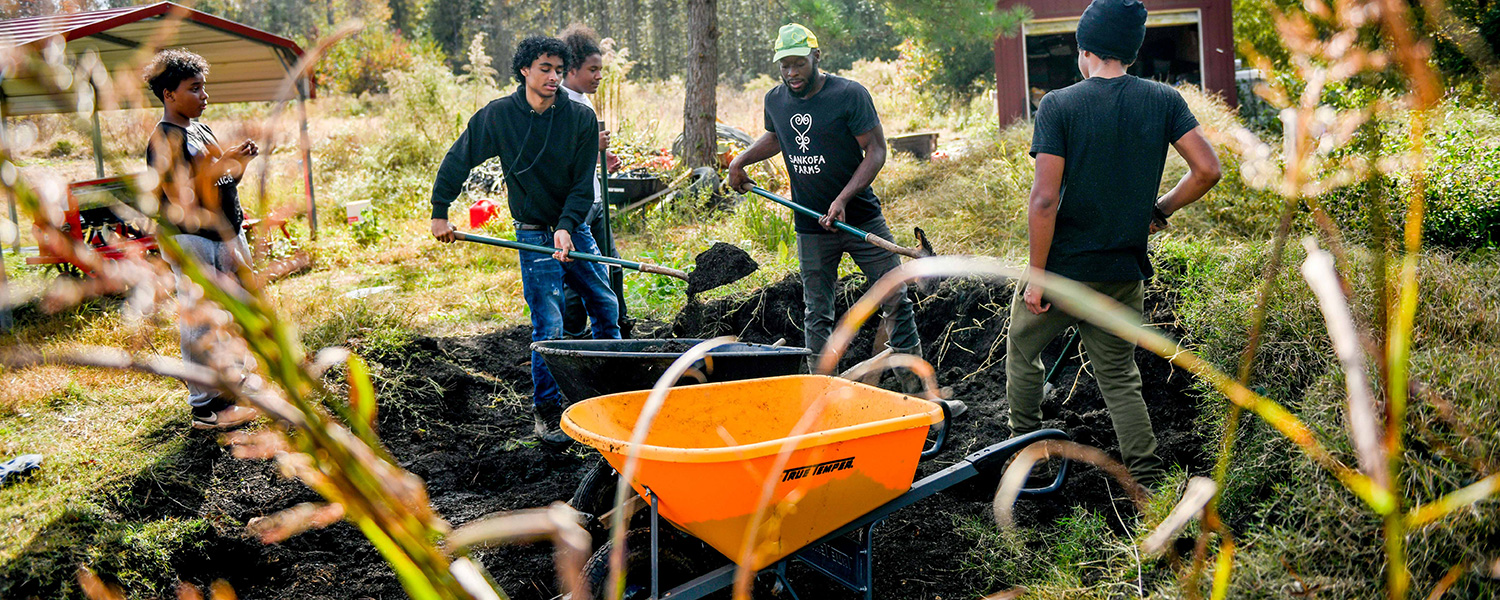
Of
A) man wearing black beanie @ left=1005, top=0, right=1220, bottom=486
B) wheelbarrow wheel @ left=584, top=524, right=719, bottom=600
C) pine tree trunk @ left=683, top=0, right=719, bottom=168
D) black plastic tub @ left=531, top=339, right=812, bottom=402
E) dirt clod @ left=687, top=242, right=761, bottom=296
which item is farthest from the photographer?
pine tree trunk @ left=683, top=0, right=719, bottom=168

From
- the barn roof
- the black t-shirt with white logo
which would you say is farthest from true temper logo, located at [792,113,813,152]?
the barn roof

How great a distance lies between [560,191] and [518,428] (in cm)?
123

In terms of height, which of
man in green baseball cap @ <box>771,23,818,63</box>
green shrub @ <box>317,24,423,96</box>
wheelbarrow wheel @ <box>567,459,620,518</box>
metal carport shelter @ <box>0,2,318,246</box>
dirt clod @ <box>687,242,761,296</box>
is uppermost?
green shrub @ <box>317,24,423,96</box>

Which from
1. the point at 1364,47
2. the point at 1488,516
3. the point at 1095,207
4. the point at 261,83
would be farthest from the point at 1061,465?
the point at 261,83

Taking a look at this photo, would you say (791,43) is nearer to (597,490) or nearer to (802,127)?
(802,127)

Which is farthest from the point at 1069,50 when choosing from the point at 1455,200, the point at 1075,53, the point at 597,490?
the point at 597,490

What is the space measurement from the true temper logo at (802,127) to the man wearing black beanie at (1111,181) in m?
1.69

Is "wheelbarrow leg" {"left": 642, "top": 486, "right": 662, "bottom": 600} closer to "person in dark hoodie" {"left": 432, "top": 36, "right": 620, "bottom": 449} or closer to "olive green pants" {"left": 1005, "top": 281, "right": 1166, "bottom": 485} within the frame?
"olive green pants" {"left": 1005, "top": 281, "right": 1166, "bottom": 485}

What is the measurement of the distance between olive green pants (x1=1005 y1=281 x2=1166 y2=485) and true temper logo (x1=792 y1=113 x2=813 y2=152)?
1.59 meters

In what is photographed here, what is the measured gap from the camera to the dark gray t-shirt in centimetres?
322

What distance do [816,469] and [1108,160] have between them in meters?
1.52

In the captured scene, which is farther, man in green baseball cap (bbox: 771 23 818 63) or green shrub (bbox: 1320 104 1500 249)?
man in green baseball cap (bbox: 771 23 818 63)

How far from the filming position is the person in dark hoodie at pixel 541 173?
484 cm

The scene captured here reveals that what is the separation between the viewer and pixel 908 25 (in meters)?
14.6
